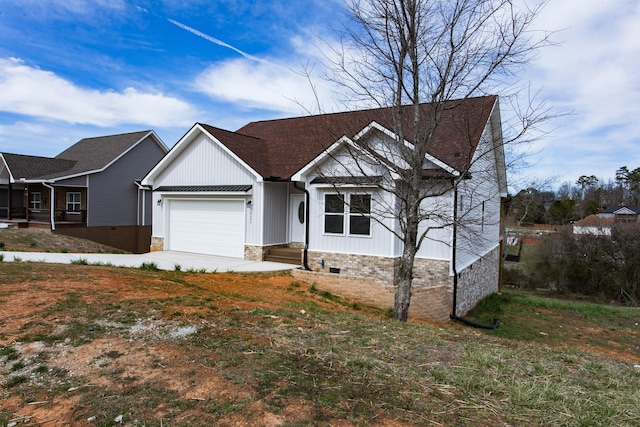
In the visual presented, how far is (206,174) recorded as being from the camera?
50.0ft

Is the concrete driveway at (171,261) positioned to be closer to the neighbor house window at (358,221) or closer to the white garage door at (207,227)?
the white garage door at (207,227)

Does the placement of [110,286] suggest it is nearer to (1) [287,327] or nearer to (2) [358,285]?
(1) [287,327]

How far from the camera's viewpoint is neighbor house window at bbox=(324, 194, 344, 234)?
12633 millimetres

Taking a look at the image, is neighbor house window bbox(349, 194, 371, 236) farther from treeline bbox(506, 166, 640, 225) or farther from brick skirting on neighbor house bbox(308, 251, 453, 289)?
treeline bbox(506, 166, 640, 225)

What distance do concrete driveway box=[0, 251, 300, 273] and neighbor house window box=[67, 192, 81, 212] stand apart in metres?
11.8

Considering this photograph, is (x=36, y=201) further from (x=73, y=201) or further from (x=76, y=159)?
(x=73, y=201)

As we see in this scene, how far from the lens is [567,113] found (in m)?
6.86

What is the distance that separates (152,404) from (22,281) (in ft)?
18.6

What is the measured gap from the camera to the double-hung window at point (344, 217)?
39.9 ft

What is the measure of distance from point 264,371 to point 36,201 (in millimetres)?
27930

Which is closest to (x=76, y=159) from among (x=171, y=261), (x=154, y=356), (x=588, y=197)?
(x=171, y=261)

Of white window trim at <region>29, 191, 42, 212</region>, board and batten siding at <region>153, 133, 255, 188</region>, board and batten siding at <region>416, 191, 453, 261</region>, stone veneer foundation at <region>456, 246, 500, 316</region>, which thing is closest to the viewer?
board and batten siding at <region>416, 191, 453, 261</region>

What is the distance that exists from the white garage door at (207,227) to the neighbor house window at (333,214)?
3470mm

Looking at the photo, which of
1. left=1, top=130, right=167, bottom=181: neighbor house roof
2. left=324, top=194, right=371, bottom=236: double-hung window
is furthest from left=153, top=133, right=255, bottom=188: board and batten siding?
left=1, top=130, right=167, bottom=181: neighbor house roof
